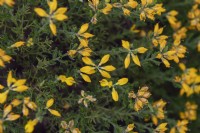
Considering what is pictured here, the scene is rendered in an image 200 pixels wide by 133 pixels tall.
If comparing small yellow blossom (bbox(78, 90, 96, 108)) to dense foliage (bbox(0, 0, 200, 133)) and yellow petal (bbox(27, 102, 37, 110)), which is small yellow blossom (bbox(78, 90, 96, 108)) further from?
yellow petal (bbox(27, 102, 37, 110))

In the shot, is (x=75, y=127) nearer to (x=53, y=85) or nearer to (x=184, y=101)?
(x=53, y=85)

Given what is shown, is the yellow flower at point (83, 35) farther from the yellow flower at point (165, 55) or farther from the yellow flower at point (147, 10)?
the yellow flower at point (165, 55)

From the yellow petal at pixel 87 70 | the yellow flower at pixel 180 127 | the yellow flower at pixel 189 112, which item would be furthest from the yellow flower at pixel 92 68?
the yellow flower at pixel 189 112

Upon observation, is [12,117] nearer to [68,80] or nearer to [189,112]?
[68,80]

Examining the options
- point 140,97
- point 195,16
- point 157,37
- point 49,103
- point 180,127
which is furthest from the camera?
point 195,16

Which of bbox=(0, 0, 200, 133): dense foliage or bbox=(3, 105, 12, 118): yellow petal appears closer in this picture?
bbox=(3, 105, 12, 118): yellow petal

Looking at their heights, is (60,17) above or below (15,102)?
above

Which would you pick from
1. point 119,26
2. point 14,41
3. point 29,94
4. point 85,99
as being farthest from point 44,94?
point 119,26

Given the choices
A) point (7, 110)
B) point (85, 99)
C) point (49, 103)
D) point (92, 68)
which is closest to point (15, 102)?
point (7, 110)

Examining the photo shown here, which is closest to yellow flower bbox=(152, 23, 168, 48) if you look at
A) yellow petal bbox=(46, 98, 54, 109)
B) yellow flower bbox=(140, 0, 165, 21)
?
yellow flower bbox=(140, 0, 165, 21)
